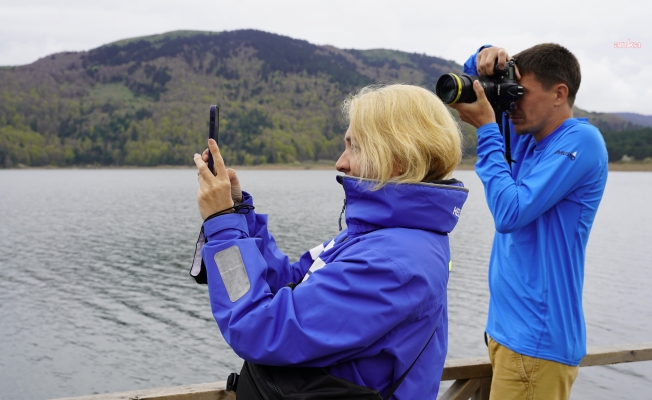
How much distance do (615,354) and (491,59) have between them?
194cm

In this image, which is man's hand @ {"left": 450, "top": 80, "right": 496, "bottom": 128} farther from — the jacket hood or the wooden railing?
the wooden railing

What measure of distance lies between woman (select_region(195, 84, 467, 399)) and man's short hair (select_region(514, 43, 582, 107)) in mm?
951

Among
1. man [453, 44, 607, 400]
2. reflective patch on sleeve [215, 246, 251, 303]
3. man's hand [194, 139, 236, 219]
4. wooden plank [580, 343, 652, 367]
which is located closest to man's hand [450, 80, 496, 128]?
man [453, 44, 607, 400]

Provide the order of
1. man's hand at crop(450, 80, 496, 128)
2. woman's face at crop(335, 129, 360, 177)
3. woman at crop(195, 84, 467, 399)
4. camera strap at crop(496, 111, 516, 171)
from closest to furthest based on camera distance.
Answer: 1. woman at crop(195, 84, 467, 399)
2. woman's face at crop(335, 129, 360, 177)
3. man's hand at crop(450, 80, 496, 128)
4. camera strap at crop(496, 111, 516, 171)

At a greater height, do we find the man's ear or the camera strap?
the man's ear

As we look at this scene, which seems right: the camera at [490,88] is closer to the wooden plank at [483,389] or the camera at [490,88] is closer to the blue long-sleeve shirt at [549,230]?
the blue long-sleeve shirt at [549,230]

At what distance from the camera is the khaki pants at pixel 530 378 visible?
2.18 metres

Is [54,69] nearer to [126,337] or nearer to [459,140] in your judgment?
[126,337]

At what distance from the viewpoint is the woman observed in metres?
1.37

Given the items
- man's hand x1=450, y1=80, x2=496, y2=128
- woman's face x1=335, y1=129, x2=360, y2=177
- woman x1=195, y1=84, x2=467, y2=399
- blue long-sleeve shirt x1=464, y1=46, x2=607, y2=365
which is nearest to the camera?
woman x1=195, y1=84, x2=467, y2=399

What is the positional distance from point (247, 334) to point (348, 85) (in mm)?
161897

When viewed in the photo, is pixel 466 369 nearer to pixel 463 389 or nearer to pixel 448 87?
pixel 463 389

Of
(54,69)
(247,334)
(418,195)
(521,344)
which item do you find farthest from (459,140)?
(54,69)

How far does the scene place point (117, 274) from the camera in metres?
17.5
